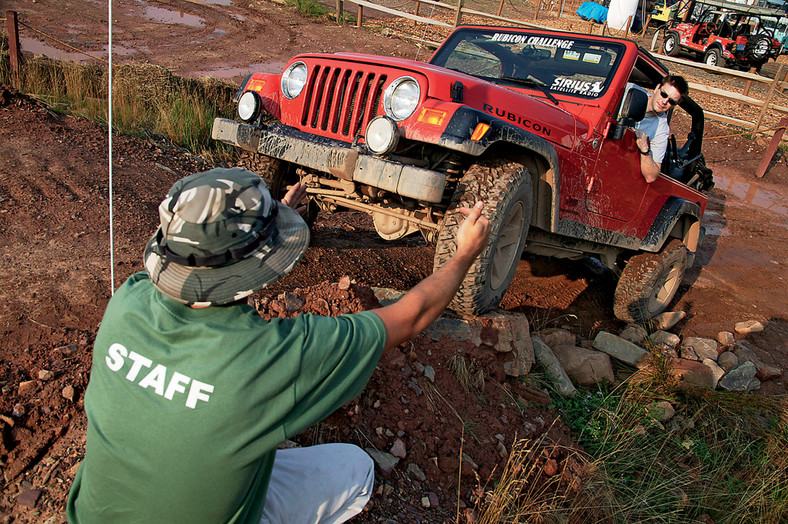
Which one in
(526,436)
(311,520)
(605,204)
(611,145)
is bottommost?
(526,436)

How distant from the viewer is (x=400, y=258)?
5094 millimetres

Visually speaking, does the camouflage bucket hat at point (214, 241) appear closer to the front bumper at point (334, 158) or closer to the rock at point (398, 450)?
the rock at point (398, 450)

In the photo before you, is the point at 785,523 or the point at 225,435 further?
the point at 785,523

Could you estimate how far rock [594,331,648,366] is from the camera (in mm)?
4574

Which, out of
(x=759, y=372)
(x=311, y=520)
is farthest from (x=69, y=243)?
(x=759, y=372)

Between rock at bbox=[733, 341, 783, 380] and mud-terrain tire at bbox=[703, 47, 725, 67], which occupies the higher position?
mud-terrain tire at bbox=[703, 47, 725, 67]

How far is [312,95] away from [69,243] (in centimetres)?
215

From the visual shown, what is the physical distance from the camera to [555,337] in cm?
444

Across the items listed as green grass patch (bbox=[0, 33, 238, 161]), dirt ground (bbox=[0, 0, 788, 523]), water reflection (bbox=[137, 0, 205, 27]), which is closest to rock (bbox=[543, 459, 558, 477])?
dirt ground (bbox=[0, 0, 788, 523])

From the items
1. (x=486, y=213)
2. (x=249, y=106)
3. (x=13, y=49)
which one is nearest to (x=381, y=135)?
(x=486, y=213)

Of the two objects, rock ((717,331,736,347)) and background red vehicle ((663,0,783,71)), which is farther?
background red vehicle ((663,0,783,71))

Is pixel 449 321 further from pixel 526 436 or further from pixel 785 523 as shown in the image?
pixel 785 523

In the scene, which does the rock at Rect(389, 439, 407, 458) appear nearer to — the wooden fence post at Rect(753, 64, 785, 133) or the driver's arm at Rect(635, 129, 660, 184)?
the driver's arm at Rect(635, 129, 660, 184)

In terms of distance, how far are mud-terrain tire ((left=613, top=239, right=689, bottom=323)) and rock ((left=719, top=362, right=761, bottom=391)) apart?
858mm
